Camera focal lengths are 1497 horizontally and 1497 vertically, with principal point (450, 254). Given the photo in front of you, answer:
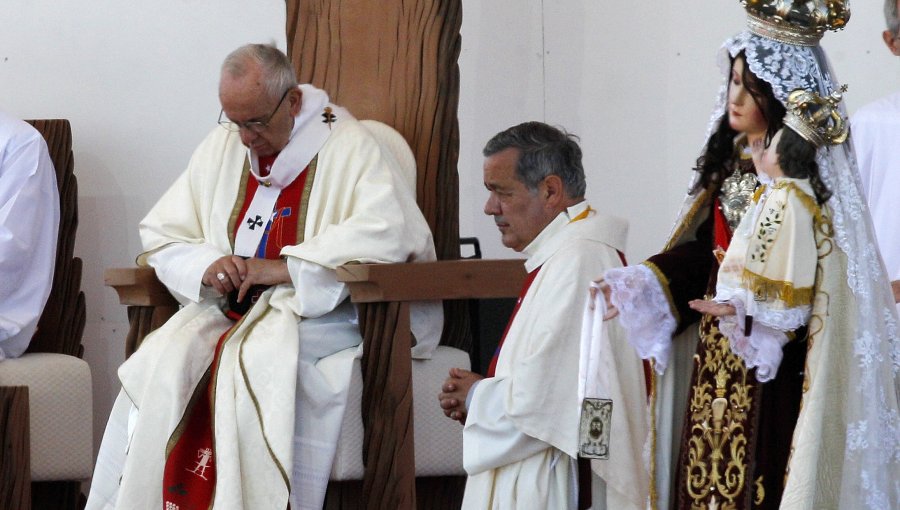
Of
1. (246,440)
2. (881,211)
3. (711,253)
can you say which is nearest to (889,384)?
(711,253)

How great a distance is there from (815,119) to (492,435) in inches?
42.5

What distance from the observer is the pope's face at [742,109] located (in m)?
3.13

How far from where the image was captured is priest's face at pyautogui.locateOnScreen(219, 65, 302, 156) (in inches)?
189

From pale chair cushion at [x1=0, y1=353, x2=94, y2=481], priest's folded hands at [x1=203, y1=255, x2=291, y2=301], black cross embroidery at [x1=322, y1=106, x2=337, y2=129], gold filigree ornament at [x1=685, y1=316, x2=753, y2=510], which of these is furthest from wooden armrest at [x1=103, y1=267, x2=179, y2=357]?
gold filigree ornament at [x1=685, y1=316, x2=753, y2=510]

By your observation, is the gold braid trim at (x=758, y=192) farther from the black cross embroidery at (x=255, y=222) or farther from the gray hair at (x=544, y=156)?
the black cross embroidery at (x=255, y=222)

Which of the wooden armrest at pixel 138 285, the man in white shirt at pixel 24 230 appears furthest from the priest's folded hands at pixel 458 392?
the man in white shirt at pixel 24 230

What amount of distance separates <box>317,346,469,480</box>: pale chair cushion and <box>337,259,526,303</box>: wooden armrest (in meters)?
0.23

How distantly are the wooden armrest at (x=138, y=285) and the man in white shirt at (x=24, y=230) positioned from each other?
659mm

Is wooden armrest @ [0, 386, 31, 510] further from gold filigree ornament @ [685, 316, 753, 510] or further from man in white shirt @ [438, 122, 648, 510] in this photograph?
gold filigree ornament @ [685, 316, 753, 510]

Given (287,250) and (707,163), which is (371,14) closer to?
(287,250)

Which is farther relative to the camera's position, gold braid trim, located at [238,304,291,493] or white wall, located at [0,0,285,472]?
white wall, located at [0,0,285,472]

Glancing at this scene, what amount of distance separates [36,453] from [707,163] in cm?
272

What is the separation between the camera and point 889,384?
303 cm

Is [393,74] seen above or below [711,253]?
above
